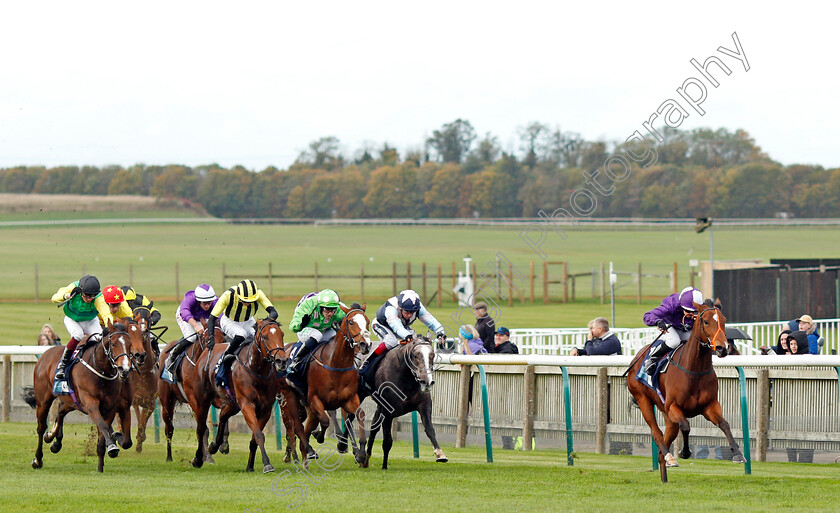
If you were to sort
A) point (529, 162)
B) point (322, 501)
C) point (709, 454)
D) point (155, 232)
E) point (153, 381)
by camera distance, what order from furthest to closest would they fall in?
point (529, 162) < point (155, 232) < point (153, 381) < point (709, 454) < point (322, 501)

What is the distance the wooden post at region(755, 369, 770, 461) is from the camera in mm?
9375

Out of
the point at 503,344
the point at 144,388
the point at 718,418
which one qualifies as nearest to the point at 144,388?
the point at 144,388

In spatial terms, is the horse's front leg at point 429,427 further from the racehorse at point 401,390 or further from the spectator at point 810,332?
the spectator at point 810,332

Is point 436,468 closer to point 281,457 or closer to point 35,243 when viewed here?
point 281,457

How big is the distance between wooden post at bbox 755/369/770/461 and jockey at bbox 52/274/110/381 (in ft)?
19.4

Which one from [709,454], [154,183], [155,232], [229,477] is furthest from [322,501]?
[155,232]

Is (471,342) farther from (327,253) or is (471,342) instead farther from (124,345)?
(327,253)

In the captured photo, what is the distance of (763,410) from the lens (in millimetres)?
9359

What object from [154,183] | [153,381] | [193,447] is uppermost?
[154,183]

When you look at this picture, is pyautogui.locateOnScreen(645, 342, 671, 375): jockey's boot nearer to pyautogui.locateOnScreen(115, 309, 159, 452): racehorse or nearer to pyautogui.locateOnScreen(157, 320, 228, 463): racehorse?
pyautogui.locateOnScreen(157, 320, 228, 463): racehorse

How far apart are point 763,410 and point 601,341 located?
7.09ft

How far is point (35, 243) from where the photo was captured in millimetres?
57219

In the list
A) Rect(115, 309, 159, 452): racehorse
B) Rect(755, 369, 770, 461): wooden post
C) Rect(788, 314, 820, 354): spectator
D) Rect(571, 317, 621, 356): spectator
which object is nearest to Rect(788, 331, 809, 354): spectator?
Rect(788, 314, 820, 354): spectator

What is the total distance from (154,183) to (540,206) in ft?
80.5
